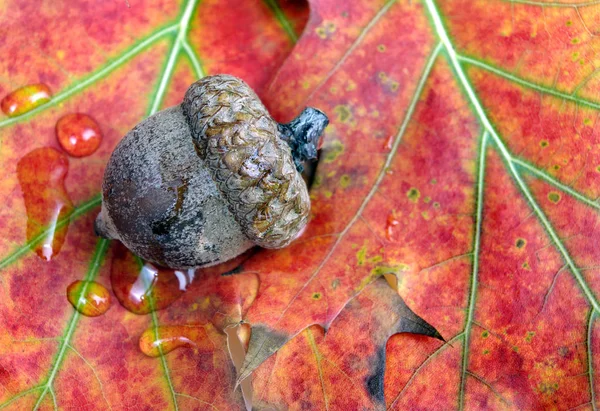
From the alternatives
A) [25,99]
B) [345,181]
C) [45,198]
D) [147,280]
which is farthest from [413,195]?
[25,99]

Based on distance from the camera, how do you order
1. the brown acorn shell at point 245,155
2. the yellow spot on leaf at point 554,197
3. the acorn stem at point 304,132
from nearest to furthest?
the brown acorn shell at point 245,155 → the acorn stem at point 304,132 → the yellow spot on leaf at point 554,197

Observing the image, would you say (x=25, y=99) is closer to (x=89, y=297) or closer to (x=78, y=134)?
(x=78, y=134)

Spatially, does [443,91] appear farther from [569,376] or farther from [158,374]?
[158,374]

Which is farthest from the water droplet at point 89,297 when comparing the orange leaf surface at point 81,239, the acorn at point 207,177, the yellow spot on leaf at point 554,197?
the yellow spot on leaf at point 554,197

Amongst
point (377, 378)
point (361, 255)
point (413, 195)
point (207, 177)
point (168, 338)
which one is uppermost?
point (207, 177)

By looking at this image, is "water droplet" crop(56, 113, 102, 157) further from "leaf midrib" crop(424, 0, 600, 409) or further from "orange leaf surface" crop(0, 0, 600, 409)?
"leaf midrib" crop(424, 0, 600, 409)

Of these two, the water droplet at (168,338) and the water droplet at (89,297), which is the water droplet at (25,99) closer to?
the water droplet at (89,297)

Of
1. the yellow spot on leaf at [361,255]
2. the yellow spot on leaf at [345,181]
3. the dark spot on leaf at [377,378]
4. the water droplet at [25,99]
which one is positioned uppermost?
the water droplet at [25,99]
